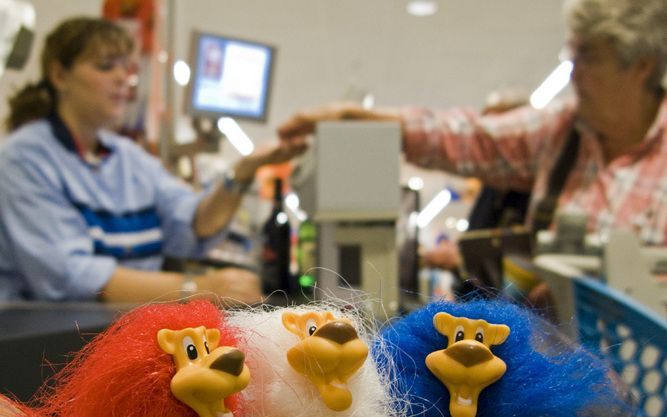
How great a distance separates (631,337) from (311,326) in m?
0.42

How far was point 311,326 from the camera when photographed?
27 cm

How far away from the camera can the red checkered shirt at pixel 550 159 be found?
101 centimetres

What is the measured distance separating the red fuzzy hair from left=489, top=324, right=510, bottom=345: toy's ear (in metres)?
0.13

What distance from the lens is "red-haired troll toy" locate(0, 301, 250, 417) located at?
0.23 metres

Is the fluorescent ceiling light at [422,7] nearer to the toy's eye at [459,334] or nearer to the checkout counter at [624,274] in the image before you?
the checkout counter at [624,274]

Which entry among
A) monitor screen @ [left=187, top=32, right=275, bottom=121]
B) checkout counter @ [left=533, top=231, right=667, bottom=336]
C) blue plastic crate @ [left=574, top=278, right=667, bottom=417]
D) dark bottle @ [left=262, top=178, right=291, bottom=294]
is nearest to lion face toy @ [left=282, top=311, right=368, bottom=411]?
blue plastic crate @ [left=574, top=278, right=667, bottom=417]

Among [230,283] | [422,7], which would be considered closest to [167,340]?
[230,283]

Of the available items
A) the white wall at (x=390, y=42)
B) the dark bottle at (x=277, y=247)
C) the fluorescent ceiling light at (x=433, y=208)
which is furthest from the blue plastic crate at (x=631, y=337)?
the fluorescent ceiling light at (x=433, y=208)

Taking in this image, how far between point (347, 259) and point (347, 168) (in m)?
0.16

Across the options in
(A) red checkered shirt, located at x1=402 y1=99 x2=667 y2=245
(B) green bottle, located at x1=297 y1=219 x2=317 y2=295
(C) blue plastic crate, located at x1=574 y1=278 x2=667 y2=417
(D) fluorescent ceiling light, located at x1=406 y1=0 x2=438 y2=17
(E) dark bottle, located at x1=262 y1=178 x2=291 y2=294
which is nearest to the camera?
(C) blue plastic crate, located at x1=574 y1=278 x2=667 y2=417

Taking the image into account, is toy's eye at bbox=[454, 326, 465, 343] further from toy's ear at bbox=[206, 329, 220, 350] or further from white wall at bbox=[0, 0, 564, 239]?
white wall at bbox=[0, 0, 564, 239]

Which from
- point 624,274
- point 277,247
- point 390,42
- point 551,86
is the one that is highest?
point 390,42

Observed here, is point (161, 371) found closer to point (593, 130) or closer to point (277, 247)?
point (593, 130)

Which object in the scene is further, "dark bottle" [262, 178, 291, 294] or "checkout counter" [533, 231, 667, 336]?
"dark bottle" [262, 178, 291, 294]
